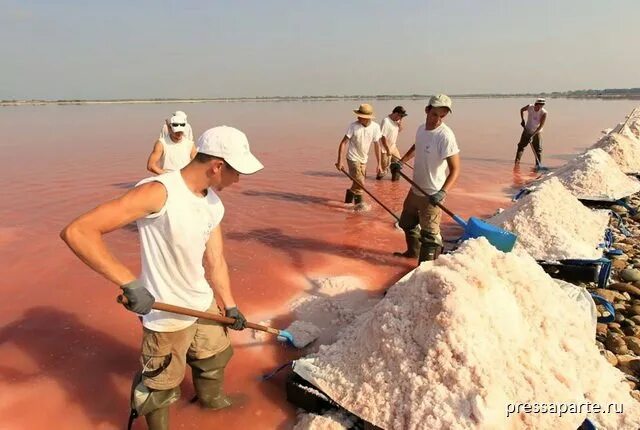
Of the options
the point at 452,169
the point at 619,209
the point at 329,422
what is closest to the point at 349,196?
the point at 452,169

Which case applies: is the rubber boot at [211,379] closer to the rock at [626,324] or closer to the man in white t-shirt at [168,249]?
the man in white t-shirt at [168,249]

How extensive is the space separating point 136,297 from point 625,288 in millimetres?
4213

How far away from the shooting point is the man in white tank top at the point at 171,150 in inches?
180

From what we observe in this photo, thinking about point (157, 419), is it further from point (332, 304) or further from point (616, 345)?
point (616, 345)

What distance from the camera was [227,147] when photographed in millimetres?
1901

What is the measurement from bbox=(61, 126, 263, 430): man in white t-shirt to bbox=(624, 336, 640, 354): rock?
118 inches

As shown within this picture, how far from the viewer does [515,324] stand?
239cm

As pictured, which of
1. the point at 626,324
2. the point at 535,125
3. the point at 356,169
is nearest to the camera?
the point at 626,324

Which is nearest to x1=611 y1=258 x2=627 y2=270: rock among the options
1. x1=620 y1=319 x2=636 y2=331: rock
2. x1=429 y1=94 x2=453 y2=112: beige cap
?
x1=620 y1=319 x2=636 y2=331: rock

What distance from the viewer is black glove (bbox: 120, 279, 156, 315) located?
178 cm

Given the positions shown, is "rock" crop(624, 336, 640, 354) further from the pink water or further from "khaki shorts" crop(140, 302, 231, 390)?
"khaki shorts" crop(140, 302, 231, 390)

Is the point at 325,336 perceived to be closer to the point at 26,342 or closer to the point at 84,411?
the point at 84,411

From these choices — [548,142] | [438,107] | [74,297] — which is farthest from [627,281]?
[548,142]

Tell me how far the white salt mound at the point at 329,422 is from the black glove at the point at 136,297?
1162 mm
